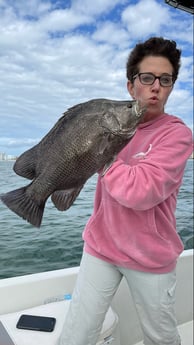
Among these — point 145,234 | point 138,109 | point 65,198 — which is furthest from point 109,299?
point 138,109

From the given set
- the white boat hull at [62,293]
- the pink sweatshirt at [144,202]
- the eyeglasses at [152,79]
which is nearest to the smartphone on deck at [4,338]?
the white boat hull at [62,293]

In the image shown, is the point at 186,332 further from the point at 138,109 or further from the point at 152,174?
the point at 138,109

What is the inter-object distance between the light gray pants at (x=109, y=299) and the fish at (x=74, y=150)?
522mm

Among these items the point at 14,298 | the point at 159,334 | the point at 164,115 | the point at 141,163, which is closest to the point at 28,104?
the point at 164,115

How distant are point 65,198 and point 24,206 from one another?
14 centimetres

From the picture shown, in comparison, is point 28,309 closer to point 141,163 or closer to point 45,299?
point 45,299

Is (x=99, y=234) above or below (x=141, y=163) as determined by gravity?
below

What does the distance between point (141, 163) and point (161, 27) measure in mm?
1804

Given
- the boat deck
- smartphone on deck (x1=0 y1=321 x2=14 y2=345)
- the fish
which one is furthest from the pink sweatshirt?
the boat deck

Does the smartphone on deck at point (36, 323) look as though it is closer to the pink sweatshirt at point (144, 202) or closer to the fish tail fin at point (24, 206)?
the pink sweatshirt at point (144, 202)

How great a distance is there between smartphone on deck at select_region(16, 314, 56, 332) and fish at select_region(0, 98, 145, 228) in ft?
2.96

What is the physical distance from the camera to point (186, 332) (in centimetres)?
272

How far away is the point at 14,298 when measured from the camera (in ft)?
6.98

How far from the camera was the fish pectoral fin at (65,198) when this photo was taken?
121cm
